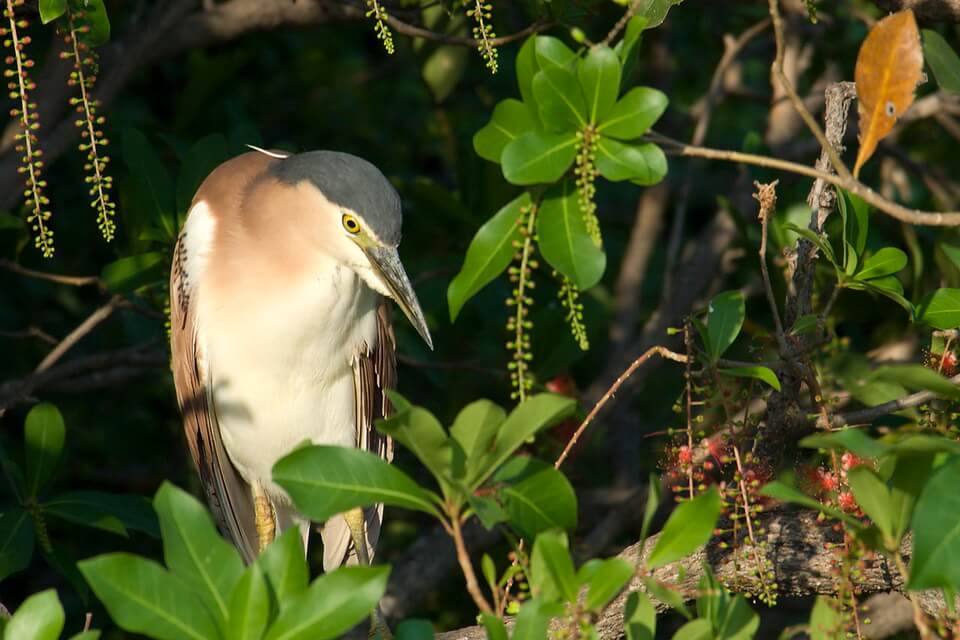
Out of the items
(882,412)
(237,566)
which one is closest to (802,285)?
(882,412)

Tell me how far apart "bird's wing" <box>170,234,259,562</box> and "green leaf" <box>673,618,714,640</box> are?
6.35 ft

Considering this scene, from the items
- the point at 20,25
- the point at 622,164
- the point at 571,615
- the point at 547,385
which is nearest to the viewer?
the point at 571,615

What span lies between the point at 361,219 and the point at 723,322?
104 cm

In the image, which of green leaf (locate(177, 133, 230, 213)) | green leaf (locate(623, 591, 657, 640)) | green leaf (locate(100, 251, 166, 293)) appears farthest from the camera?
green leaf (locate(177, 133, 230, 213))

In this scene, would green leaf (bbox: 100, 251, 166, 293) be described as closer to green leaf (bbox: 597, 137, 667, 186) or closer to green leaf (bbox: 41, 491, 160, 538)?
green leaf (bbox: 41, 491, 160, 538)

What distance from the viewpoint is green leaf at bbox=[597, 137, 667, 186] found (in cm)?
205

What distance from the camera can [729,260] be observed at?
14.4 ft

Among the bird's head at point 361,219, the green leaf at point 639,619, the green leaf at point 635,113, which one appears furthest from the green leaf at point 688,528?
the bird's head at point 361,219

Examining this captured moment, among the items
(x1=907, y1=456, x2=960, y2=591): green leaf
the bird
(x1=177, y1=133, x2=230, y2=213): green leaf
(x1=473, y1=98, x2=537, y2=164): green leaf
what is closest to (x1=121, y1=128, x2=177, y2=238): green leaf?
(x1=177, y1=133, x2=230, y2=213): green leaf

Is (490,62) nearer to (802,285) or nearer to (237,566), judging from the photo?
(802,285)

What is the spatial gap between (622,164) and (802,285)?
0.56 meters

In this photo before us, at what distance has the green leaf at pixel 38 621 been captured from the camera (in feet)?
5.82

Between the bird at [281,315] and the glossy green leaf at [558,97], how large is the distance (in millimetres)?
927

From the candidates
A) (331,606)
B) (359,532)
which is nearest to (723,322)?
(331,606)
